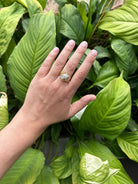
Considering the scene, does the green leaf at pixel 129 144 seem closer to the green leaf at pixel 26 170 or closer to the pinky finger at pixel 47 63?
the green leaf at pixel 26 170

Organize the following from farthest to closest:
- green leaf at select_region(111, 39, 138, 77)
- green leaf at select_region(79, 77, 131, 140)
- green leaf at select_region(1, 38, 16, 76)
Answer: green leaf at select_region(1, 38, 16, 76) < green leaf at select_region(111, 39, 138, 77) < green leaf at select_region(79, 77, 131, 140)

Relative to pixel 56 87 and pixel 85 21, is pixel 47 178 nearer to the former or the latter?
pixel 56 87

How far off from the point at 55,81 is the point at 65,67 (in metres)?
0.05

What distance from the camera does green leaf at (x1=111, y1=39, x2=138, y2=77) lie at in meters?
0.74

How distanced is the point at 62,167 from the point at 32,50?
52cm

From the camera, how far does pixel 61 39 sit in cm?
92

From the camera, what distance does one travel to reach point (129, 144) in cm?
79

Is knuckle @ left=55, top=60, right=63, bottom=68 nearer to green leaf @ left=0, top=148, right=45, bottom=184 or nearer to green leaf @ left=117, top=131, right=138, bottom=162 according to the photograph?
green leaf @ left=0, top=148, right=45, bottom=184

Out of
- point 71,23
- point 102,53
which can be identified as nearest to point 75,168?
point 102,53

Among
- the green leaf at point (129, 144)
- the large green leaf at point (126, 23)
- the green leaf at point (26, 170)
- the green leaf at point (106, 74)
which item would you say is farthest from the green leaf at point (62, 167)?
the large green leaf at point (126, 23)

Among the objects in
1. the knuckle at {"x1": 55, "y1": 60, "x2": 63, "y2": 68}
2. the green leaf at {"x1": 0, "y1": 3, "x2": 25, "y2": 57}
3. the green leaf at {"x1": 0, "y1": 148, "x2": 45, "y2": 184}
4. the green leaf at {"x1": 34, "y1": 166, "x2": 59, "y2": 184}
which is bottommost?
the green leaf at {"x1": 34, "y1": 166, "x2": 59, "y2": 184}

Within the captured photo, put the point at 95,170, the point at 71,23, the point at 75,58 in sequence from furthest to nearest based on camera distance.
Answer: the point at 71,23
the point at 95,170
the point at 75,58

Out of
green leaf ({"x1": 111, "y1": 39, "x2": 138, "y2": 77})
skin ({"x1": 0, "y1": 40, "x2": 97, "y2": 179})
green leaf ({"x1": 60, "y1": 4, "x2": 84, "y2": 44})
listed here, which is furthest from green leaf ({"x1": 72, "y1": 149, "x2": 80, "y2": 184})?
green leaf ({"x1": 60, "y1": 4, "x2": 84, "y2": 44})

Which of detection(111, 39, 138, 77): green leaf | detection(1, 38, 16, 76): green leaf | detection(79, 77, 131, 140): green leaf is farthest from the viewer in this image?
detection(1, 38, 16, 76): green leaf
